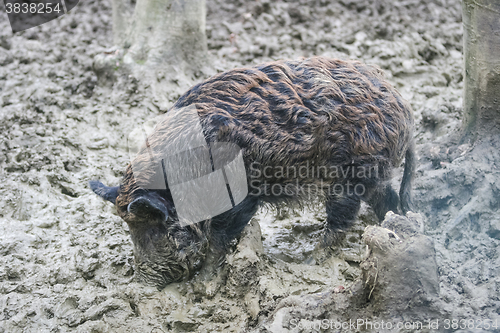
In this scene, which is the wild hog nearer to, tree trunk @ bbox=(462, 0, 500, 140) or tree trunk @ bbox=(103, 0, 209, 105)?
tree trunk @ bbox=(462, 0, 500, 140)

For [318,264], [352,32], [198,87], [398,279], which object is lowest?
[318,264]

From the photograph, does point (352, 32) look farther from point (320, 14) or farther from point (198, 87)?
point (198, 87)

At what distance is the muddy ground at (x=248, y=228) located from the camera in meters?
2.75

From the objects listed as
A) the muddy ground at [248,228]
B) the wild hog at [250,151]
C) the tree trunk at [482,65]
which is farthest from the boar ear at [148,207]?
the tree trunk at [482,65]

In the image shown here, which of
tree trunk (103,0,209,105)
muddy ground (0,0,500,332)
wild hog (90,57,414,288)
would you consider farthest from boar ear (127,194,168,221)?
tree trunk (103,0,209,105)

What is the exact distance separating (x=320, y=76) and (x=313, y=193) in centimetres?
101

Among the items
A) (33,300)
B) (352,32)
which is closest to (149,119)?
(33,300)

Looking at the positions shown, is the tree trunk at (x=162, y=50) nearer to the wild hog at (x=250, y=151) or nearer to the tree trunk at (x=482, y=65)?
the wild hog at (x=250, y=151)

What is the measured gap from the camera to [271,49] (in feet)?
22.1

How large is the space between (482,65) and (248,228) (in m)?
2.47

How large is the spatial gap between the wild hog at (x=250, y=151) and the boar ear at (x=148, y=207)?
13mm

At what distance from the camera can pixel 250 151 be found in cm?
352

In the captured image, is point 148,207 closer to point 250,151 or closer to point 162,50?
point 250,151

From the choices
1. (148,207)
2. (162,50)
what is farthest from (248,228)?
(162,50)
